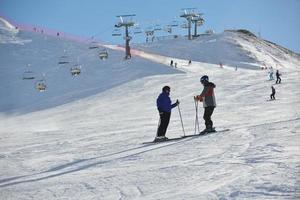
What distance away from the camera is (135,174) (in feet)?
28.0

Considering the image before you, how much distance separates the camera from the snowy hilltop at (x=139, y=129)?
7.58 m

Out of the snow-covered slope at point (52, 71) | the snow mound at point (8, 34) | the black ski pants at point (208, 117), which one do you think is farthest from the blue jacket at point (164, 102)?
the snow mound at point (8, 34)

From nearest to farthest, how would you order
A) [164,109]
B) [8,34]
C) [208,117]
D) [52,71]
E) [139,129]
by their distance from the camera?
[208,117] → [164,109] → [139,129] → [52,71] → [8,34]

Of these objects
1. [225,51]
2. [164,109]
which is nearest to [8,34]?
[225,51]

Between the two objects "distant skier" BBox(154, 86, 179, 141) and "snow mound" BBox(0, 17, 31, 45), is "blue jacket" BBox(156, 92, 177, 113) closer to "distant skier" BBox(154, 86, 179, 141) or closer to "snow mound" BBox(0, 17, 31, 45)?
"distant skier" BBox(154, 86, 179, 141)

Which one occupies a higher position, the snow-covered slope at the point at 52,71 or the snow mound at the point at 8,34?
the snow mound at the point at 8,34

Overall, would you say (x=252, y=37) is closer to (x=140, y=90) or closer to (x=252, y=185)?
(x=140, y=90)

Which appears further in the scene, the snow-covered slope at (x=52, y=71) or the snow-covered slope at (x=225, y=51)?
the snow-covered slope at (x=225, y=51)

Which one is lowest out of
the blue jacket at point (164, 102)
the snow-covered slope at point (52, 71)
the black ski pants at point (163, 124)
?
the snow-covered slope at point (52, 71)

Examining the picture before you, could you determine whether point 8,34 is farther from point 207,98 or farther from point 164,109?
point 207,98

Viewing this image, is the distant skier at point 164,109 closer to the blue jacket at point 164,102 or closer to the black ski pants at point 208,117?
the blue jacket at point 164,102

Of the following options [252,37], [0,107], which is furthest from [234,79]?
[252,37]

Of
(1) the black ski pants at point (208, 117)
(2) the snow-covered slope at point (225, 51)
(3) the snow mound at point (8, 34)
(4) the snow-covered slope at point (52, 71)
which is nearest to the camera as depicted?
(1) the black ski pants at point (208, 117)

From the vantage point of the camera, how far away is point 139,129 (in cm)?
1980
